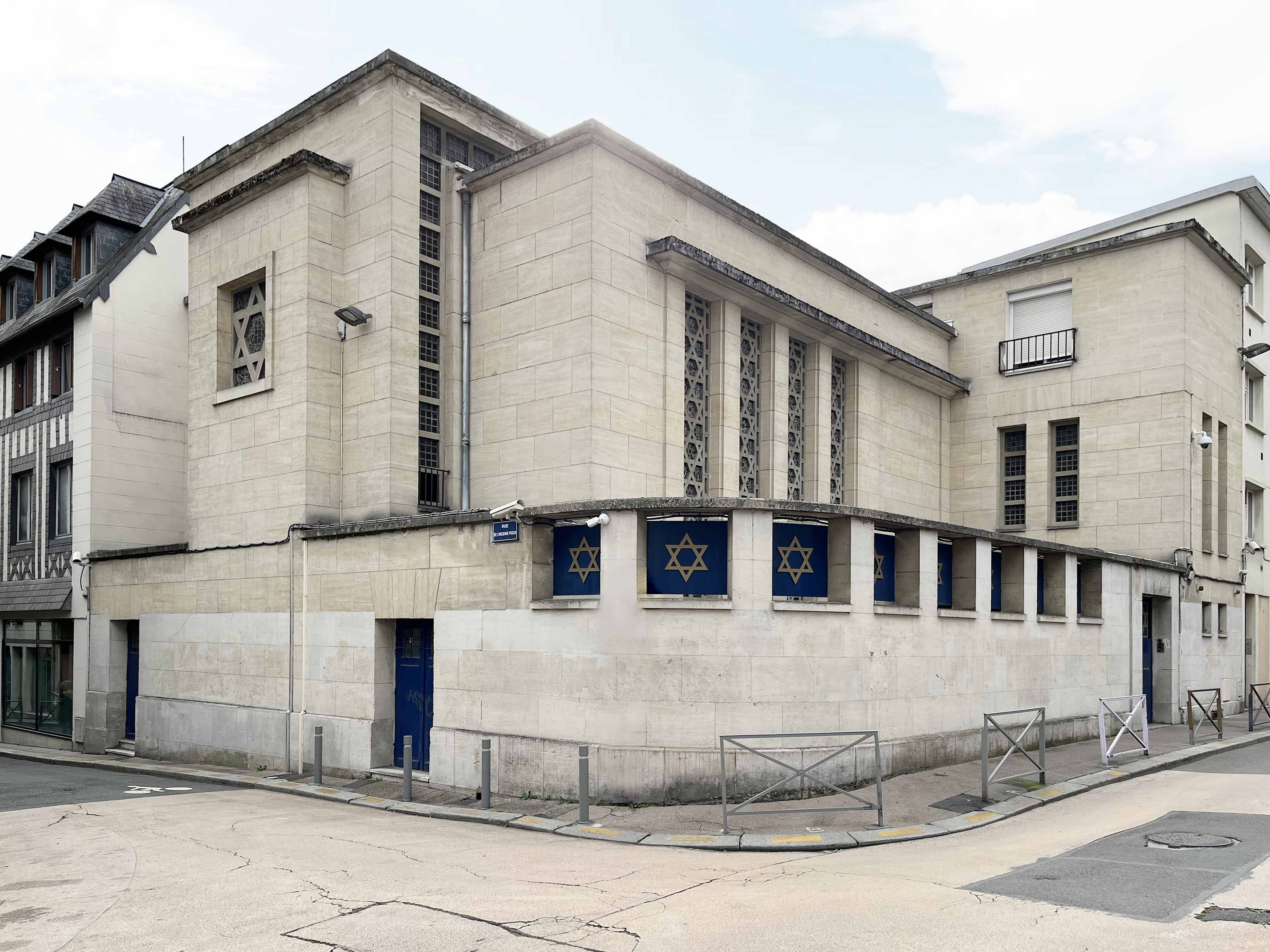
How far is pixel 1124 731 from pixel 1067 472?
989 centimetres

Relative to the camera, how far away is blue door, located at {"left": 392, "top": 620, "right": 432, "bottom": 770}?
1533cm

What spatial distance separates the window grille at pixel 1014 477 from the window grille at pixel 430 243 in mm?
15761

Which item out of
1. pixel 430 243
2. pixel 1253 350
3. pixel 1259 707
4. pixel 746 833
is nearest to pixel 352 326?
pixel 430 243

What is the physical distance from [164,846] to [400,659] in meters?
5.20

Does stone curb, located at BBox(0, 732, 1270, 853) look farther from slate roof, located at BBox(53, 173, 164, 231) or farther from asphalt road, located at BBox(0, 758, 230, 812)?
slate roof, located at BBox(53, 173, 164, 231)

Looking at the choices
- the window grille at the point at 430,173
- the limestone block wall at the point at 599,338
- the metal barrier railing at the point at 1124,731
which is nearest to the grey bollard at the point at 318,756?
the limestone block wall at the point at 599,338

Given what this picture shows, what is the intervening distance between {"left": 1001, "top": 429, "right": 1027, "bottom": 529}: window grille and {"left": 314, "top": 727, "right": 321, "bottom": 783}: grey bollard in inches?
723

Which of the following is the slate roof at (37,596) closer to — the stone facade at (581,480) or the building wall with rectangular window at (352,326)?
the stone facade at (581,480)

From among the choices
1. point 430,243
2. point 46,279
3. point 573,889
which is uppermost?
point 46,279

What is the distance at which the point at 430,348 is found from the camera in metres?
18.8

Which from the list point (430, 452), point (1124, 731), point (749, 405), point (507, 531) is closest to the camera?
point (507, 531)

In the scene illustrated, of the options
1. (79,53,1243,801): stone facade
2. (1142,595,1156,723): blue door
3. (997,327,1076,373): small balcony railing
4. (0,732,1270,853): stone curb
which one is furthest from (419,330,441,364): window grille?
(1142,595,1156,723): blue door

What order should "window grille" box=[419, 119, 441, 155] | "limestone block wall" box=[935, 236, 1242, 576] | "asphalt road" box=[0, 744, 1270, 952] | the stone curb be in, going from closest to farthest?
"asphalt road" box=[0, 744, 1270, 952] → the stone curb → "window grille" box=[419, 119, 441, 155] → "limestone block wall" box=[935, 236, 1242, 576]

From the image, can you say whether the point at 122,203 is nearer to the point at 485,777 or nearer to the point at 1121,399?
the point at 485,777
